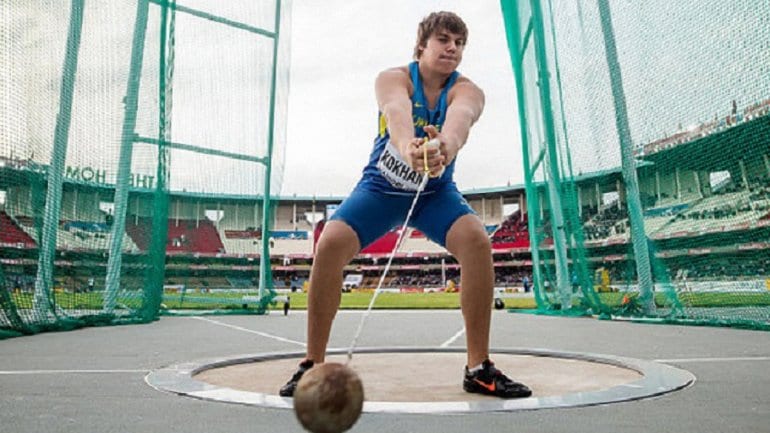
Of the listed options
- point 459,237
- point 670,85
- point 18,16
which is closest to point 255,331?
point 18,16

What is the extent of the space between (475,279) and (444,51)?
0.89 meters

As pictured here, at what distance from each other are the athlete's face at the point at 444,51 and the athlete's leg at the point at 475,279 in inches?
24.7

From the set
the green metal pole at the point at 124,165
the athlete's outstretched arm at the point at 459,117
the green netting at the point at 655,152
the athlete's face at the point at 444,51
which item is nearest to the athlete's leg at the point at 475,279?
the athlete's outstretched arm at the point at 459,117

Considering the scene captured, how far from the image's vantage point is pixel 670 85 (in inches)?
227

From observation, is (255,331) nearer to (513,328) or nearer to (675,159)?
(513,328)

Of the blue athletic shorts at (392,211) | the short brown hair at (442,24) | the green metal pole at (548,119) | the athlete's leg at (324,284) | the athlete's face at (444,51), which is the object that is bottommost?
the athlete's leg at (324,284)

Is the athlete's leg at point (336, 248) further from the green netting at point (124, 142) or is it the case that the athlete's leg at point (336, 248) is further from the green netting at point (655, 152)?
the green netting at point (655, 152)

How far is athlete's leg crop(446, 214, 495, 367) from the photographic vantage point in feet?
8.04

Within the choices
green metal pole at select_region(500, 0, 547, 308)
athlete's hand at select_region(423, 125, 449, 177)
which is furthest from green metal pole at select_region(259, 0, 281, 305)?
athlete's hand at select_region(423, 125, 449, 177)

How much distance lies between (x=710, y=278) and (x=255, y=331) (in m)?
4.28

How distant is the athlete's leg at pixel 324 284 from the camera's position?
2477mm

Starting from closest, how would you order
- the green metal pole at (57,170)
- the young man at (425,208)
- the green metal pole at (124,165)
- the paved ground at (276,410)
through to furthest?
the paved ground at (276,410) → the young man at (425,208) → the green metal pole at (57,170) → the green metal pole at (124,165)

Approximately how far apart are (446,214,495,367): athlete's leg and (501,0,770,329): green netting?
3.71 metres

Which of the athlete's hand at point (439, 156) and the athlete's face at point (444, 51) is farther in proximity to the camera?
the athlete's face at point (444, 51)
